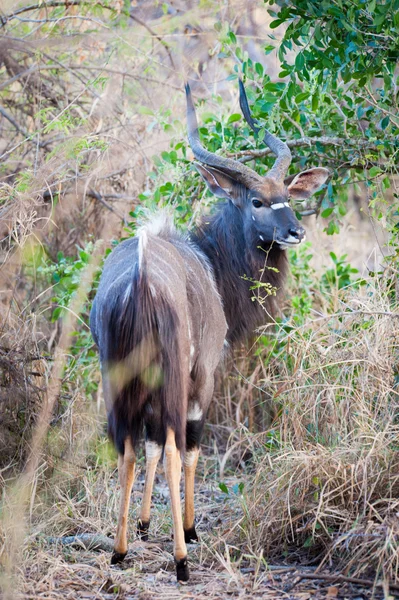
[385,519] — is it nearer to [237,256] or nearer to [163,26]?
[237,256]

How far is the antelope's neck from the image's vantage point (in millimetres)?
5262

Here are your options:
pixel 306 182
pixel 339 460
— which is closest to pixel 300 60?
pixel 306 182

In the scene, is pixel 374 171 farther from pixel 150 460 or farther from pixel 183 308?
pixel 150 460

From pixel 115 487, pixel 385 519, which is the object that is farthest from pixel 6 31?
pixel 385 519

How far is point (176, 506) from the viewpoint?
3848 millimetres

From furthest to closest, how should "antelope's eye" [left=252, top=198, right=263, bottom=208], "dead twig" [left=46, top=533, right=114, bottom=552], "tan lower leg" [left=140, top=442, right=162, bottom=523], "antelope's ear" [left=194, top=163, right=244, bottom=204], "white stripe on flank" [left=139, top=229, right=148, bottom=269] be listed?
"antelope's ear" [left=194, top=163, right=244, bottom=204] < "antelope's eye" [left=252, top=198, right=263, bottom=208] < "dead twig" [left=46, top=533, right=114, bottom=552] < "tan lower leg" [left=140, top=442, right=162, bottom=523] < "white stripe on flank" [left=139, top=229, right=148, bottom=269]

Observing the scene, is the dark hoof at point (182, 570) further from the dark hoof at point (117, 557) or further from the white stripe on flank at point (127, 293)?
the white stripe on flank at point (127, 293)

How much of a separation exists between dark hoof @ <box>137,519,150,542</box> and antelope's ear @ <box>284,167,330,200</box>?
96.3 inches

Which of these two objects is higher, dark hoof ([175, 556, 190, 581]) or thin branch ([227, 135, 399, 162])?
thin branch ([227, 135, 399, 162])

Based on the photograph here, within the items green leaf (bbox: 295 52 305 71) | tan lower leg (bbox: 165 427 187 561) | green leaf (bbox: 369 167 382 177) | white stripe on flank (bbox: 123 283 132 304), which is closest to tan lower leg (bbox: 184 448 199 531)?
tan lower leg (bbox: 165 427 187 561)

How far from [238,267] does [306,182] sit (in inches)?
31.0

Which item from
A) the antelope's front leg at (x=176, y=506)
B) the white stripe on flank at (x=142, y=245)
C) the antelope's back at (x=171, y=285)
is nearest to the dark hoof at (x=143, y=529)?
the antelope's front leg at (x=176, y=506)

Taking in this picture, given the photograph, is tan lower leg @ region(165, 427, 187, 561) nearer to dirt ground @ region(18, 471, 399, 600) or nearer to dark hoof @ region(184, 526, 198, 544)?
dirt ground @ region(18, 471, 399, 600)

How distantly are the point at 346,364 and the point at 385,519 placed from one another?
3.76 feet
